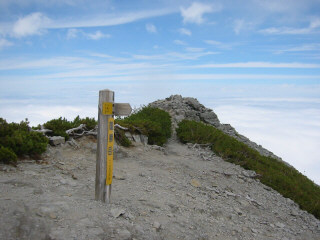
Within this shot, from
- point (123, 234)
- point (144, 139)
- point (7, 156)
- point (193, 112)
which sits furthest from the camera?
point (193, 112)

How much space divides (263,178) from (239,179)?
1716mm

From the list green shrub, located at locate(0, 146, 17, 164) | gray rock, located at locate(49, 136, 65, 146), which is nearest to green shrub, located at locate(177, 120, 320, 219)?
gray rock, located at locate(49, 136, 65, 146)

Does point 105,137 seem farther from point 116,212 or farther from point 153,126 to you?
point 153,126

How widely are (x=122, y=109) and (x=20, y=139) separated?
433 cm

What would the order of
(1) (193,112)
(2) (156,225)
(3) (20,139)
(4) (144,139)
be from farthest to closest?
(1) (193,112) < (4) (144,139) < (3) (20,139) < (2) (156,225)

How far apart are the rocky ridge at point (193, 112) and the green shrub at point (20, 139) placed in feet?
34.8

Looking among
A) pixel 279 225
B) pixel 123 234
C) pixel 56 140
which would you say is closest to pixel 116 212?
pixel 123 234

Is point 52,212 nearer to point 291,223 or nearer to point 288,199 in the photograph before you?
point 291,223

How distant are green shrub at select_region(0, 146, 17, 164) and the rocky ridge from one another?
11802mm

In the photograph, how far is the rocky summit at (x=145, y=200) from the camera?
20.7ft

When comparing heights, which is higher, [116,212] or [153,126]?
[153,126]

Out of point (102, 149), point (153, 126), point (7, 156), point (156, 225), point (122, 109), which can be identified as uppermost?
point (122, 109)

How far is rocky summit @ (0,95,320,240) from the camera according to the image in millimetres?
6324

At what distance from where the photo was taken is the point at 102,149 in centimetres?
738
